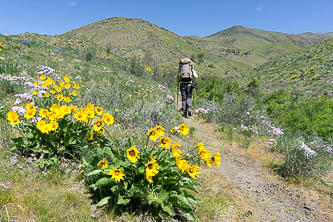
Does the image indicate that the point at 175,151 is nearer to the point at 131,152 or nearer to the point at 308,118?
the point at 131,152

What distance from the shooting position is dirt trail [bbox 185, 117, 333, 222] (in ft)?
9.39

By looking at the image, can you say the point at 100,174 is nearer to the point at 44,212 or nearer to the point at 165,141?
the point at 44,212

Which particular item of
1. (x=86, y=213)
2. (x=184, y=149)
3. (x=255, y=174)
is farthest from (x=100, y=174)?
(x=255, y=174)

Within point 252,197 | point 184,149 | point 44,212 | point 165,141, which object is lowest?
point 252,197

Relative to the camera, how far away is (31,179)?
1.97m

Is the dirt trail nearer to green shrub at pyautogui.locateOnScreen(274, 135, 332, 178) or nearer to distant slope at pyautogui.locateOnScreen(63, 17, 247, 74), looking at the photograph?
green shrub at pyautogui.locateOnScreen(274, 135, 332, 178)

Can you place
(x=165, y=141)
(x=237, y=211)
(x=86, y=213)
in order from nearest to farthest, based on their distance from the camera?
(x=86, y=213), (x=165, y=141), (x=237, y=211)

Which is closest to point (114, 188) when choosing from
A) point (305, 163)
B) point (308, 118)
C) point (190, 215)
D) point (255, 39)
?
point (190, 215)

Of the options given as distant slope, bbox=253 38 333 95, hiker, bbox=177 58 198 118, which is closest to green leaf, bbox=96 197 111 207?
hiker, bbox=177 58 198 118

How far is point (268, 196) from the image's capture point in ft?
10.8

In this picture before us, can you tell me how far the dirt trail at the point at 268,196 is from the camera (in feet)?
9.39

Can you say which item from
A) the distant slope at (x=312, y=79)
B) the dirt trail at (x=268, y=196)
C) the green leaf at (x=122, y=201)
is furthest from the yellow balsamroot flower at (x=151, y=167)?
the distant slope at (x=312, y=79)

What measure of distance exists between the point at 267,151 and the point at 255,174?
1.39 m

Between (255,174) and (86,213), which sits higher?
(86,213)
